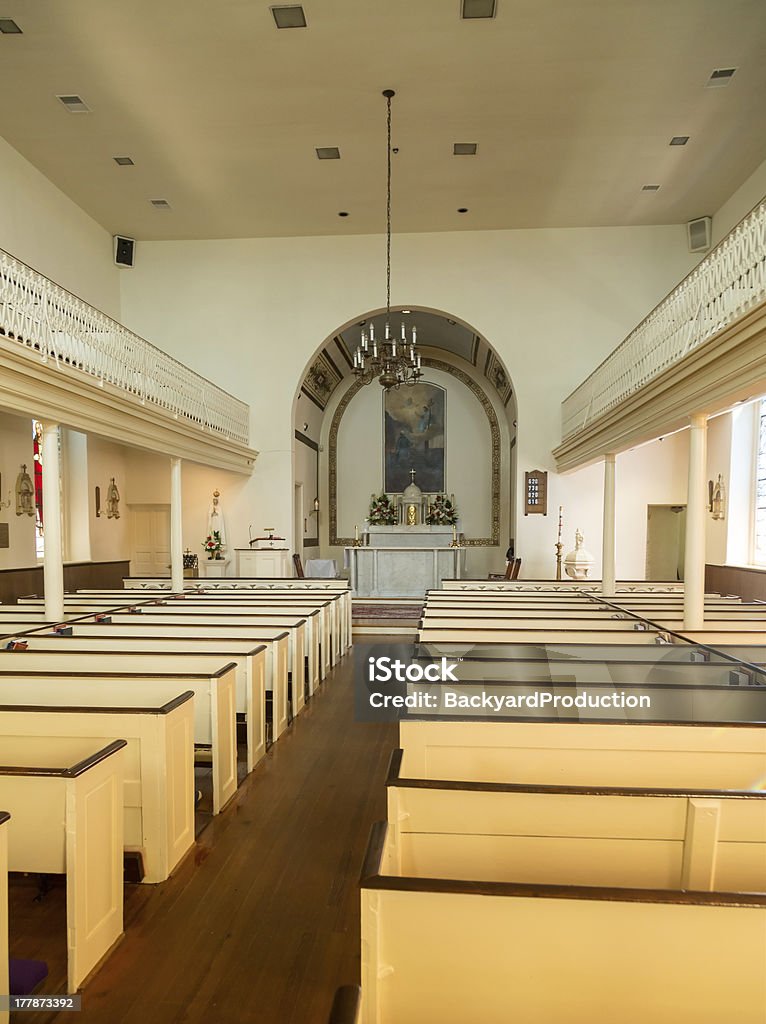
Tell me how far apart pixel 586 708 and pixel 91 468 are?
12.2m

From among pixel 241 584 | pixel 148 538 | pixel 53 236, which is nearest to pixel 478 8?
pixel 53 236

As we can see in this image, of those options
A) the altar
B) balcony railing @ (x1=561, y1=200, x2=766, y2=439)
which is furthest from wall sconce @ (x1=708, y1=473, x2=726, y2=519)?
the altar

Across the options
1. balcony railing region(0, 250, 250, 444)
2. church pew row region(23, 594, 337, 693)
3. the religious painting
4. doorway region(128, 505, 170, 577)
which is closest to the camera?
church pew row region(23, 594, 337, 693)

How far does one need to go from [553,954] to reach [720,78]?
37.7 ft

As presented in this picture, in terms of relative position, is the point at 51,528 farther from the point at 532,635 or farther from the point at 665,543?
the point at 665,543

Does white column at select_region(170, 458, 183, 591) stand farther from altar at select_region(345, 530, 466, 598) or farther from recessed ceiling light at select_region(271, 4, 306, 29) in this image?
recessed ceiling light at select_region(271, 4, 306, 29)

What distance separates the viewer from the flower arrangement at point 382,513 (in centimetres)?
1855

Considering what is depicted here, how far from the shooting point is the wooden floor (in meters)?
2.53

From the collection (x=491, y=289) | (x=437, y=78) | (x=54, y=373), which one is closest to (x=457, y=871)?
(x=54, y=373)

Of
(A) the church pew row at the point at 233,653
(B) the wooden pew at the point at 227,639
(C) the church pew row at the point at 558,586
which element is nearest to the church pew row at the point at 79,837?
(A) the church pew row at the point at 233,653

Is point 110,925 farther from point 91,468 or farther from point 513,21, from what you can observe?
point 91,468

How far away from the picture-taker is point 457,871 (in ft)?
7.73

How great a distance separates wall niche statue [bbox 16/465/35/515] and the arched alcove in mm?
7909

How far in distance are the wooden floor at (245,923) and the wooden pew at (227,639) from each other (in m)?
1.04
